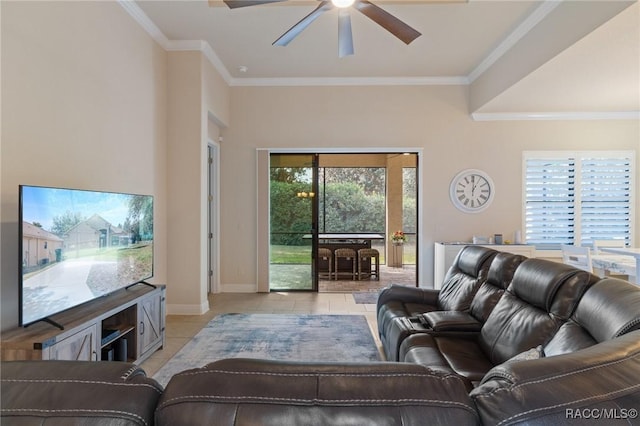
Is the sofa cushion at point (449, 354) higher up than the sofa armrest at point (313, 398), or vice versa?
the sofa armrest at point (313, 398)

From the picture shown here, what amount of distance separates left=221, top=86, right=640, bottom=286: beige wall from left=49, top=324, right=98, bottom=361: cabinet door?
331 centimetres

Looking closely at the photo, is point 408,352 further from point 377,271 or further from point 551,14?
point 377,271

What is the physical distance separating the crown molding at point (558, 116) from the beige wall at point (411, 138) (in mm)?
80

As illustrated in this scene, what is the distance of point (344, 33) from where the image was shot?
3.04 m

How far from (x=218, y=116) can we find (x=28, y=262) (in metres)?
3.57

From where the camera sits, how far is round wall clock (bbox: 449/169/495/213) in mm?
5531

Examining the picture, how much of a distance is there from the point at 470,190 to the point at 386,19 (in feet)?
11.9

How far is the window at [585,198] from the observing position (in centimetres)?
542

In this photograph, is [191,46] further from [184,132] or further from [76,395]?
[76,395]

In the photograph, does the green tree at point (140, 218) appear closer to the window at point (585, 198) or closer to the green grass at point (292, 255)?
the green grass at point (292, 255)

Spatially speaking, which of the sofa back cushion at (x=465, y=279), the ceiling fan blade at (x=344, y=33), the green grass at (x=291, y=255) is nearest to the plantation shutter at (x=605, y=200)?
the sofa back cushion at (x=465, y=279)

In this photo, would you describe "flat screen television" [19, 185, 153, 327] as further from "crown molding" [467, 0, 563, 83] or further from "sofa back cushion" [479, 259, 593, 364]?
"crown molding" [467, 0, 563, 83]

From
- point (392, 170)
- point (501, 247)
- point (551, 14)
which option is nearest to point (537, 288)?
point (551, 14)

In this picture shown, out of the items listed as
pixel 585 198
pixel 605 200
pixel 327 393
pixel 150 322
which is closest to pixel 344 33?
pixel 327 393
